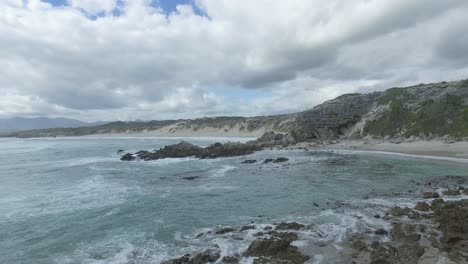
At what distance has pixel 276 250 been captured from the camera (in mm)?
15062

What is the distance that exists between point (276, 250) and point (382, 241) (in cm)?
545

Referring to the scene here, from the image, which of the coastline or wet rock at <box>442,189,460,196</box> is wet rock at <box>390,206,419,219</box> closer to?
wet rock at <box>442,189,460,196</box>

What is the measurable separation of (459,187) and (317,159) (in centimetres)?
2328

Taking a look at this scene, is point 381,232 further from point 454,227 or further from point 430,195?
point 430,195

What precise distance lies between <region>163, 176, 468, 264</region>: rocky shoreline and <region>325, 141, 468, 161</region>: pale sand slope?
2725 cm

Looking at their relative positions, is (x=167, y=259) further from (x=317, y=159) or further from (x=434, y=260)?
(x=317, y=159)

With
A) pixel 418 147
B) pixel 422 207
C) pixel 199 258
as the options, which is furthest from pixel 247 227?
pixel 418 147

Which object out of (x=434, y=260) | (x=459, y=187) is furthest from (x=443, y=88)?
(x=434, y=260)

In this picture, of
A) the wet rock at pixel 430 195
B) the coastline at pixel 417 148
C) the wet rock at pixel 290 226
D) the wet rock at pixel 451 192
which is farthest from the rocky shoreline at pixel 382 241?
the coastline at pixel 417 148

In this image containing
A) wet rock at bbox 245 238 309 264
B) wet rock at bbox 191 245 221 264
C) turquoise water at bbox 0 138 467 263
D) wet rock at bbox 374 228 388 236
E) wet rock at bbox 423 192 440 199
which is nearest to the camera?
wet rock at bbox 245 238 309 264

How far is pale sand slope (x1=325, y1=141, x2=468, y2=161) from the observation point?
44594 millimetres

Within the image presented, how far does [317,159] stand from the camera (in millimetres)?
49031

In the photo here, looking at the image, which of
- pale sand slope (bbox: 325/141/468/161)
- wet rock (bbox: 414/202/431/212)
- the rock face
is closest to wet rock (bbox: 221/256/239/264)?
wet rock (bbox: 414/202/431/212)

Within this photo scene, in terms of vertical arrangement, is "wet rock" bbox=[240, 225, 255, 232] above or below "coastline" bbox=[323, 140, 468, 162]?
below
